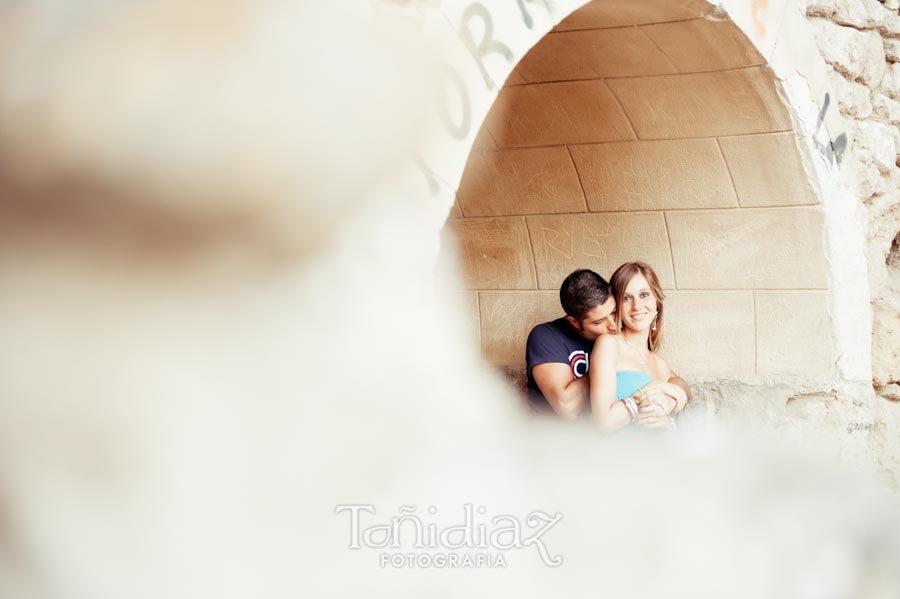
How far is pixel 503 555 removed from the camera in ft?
6.64

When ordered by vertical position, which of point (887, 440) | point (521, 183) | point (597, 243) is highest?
point (521, 183)

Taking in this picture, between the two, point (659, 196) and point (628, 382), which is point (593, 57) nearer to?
point (659, 196)

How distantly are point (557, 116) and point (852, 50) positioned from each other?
0.95 metres

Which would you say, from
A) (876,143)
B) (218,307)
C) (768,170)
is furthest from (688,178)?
(218,307)

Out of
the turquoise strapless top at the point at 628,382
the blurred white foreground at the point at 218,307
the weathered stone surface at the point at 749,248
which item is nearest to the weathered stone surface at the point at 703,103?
the weathered stone surface at the point at 749,248

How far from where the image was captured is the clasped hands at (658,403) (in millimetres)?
3104

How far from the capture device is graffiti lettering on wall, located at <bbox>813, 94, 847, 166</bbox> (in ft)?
10.6

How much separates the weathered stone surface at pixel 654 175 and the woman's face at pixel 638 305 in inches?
16.1

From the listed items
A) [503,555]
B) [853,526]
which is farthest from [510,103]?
[503,555]

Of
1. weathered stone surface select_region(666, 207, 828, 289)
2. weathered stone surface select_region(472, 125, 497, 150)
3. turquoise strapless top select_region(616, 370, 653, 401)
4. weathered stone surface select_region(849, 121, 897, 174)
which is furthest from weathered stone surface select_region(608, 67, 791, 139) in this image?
turquoise strapless top select_region(616, 370, 653, 401)

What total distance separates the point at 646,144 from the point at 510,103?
0.47 metres

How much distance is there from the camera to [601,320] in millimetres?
3273

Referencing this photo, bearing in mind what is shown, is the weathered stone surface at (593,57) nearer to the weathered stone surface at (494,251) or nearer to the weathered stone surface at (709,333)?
the weathered stone surface at (494,251)

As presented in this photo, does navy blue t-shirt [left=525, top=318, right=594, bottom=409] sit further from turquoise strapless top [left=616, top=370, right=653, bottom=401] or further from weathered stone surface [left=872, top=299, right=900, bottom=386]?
weathered stone surface [left=872, top=299, right=900, bottom=386]
